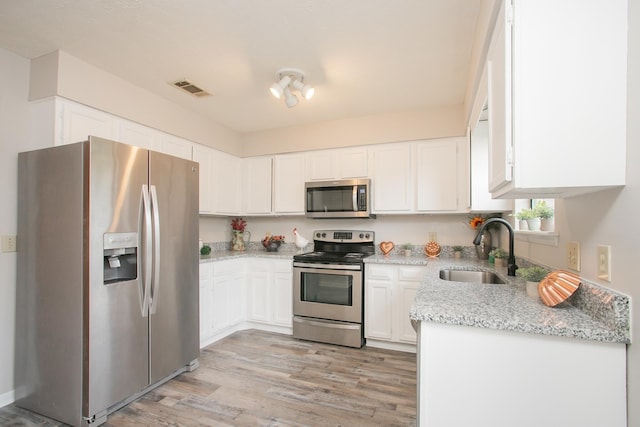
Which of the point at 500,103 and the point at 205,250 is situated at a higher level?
the point at 500,103

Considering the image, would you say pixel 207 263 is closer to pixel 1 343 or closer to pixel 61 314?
pixel 61 314

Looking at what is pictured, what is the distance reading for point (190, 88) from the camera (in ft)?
9.20

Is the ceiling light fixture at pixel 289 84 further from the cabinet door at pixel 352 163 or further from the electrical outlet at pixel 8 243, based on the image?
the electrical outlet at pixel 8 243

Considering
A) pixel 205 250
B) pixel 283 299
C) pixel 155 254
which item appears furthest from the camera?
pixel 205 250

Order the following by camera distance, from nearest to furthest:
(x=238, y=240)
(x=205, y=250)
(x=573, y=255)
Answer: (x=573, y=255) < (x=205, y=250) < (x=238, y=240)

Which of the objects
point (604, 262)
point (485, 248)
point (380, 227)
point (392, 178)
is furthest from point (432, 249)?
point (604, 262)

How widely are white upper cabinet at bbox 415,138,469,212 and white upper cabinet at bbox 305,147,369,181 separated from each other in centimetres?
62

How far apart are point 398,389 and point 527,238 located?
1.40m

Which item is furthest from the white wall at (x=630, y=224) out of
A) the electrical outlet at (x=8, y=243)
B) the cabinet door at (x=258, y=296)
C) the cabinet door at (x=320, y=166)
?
the electrical outlet at (x=8, y=243)

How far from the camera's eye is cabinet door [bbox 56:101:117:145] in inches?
86.3

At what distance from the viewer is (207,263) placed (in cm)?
305

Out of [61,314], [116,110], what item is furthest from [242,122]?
[61,314]

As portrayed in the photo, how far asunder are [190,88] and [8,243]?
5.90 ft

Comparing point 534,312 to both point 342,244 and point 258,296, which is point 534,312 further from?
point 258,296
